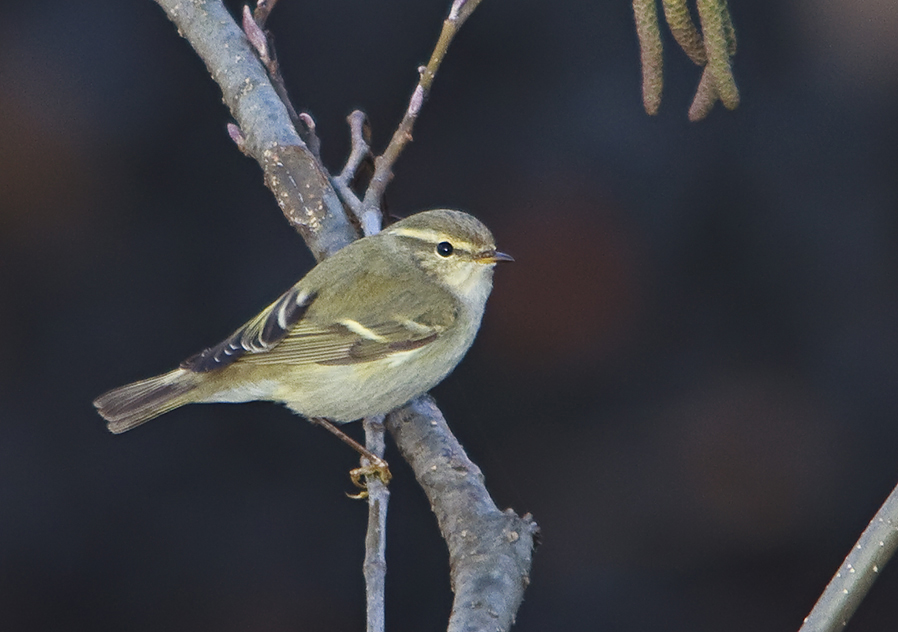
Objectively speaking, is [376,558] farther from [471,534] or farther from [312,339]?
[312,339]

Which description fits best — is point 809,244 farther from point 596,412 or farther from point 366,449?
point 366,449

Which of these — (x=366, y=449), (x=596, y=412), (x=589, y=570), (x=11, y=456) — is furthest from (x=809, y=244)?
(x=11, y=456)

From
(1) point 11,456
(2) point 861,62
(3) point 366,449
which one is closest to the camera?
(3) point 366,449

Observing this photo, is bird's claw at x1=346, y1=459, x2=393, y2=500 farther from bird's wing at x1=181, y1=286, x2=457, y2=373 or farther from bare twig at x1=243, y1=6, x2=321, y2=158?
bare twig at x1=243, y1=6, x2=321, y2=158

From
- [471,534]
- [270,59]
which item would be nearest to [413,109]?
[270,59]

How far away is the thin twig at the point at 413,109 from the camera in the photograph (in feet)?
5.74

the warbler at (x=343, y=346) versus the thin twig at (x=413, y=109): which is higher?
the thin twig at (x=413, y=109)

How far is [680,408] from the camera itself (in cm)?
263

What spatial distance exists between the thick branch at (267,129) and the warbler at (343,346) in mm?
121

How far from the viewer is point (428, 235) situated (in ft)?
6.73

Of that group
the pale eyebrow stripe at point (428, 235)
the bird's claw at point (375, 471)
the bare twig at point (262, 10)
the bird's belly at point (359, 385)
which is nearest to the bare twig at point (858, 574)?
the bird's claw at point (375, 471)

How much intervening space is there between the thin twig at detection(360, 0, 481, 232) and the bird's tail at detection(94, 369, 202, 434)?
1.61 feet

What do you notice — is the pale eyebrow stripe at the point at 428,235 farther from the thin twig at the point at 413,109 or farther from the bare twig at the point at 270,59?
the bare twig at the point at 270,59

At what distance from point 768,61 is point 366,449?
5.28 feet
